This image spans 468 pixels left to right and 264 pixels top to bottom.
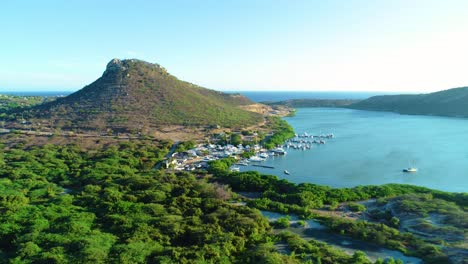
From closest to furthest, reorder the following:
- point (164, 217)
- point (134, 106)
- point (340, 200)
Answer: point (164, 217)
point (340, 200)
point (134, 106)

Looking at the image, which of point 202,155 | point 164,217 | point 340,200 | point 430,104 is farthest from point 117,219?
point 430,104

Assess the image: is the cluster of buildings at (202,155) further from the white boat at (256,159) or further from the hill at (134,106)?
the hill at (134,106)

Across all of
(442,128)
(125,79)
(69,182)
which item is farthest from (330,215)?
(125,79)

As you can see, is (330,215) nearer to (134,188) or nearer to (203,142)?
(134,188)

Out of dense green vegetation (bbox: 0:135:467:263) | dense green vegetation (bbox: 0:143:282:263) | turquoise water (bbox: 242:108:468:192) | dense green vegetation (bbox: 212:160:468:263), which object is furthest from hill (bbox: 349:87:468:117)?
dense green vegetation (bbox: 0:143:282:263)

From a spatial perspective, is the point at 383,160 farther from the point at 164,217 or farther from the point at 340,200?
the point at 164,217

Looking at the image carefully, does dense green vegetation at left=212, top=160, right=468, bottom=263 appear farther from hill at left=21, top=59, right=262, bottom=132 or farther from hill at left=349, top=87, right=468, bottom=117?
hill at left=349, top=87, right=468, bottom=117
